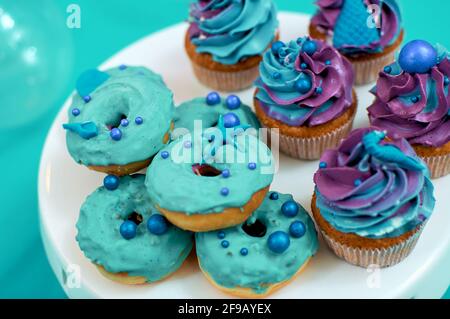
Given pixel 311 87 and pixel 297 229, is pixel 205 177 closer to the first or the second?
pixel 297 229

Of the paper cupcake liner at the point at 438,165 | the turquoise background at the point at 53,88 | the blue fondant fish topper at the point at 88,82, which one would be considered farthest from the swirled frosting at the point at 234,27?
the turquoise background at the point at 53,88

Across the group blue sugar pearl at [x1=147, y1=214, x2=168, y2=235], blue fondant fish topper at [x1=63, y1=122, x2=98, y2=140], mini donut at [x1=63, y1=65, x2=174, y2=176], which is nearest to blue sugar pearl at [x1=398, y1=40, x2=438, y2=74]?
mini donut at [x1=63, y1=65, x2=174, y2=176]

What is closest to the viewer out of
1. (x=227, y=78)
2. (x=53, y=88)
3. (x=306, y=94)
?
(x=306, y=94)

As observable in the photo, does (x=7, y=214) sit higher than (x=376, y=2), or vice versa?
(x=376, y=2)

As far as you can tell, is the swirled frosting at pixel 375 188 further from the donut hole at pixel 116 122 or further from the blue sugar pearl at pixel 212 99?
the donut hole at pixel 116 122

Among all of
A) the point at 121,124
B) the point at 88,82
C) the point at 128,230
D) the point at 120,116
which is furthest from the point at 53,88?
the point at 128,230
